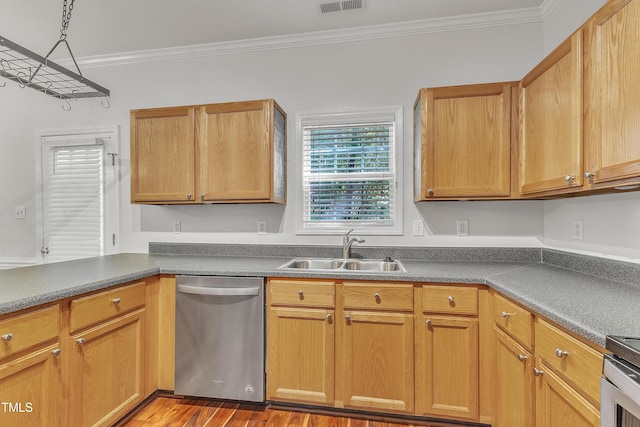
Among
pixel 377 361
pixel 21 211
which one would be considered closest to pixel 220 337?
pixel 377 361

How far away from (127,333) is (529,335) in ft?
6.92

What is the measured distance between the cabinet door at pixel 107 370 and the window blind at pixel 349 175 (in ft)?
4.62

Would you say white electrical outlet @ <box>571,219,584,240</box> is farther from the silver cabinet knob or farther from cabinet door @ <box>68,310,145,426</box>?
cabinet door @ <box>68,310,145,426</box>

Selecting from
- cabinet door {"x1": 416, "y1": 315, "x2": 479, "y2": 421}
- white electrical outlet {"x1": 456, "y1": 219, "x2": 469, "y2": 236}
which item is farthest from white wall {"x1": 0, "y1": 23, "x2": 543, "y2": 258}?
cabinet door {"x1": 416, "y1": 315, "x2": 479, "y2": 421}

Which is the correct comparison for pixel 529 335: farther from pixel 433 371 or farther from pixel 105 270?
pixel 105 270

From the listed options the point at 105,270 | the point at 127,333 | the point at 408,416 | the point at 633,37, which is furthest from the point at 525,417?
the point at 105,270

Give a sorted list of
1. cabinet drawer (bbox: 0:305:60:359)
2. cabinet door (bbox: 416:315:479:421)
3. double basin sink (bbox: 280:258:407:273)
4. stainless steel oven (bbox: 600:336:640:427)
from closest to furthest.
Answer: stainless steel oven (bbox: 600:336:640:427), cabinet drawer (bbox: 0:305:60:359), cabinet door (bbox: 416:315:479:421), double basin sink (bbox: 280:258:407:273)

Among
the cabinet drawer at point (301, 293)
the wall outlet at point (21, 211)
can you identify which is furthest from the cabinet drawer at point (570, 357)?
the wall outlet at point (21, 211)

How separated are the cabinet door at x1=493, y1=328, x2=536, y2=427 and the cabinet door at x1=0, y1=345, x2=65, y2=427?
2113 millimetres

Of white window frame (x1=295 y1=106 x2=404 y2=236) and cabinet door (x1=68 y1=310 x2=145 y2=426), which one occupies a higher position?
white window frame (x1=295 y1=106 x2=404 y2=236)

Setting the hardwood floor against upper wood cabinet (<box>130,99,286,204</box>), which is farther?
upper wood cabinet (<box>130,99,286,204</box>)

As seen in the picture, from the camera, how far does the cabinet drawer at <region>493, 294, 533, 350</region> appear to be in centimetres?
136

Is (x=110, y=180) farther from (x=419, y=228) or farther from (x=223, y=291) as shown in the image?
(x=419, y=228)

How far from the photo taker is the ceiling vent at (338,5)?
7.10ft
